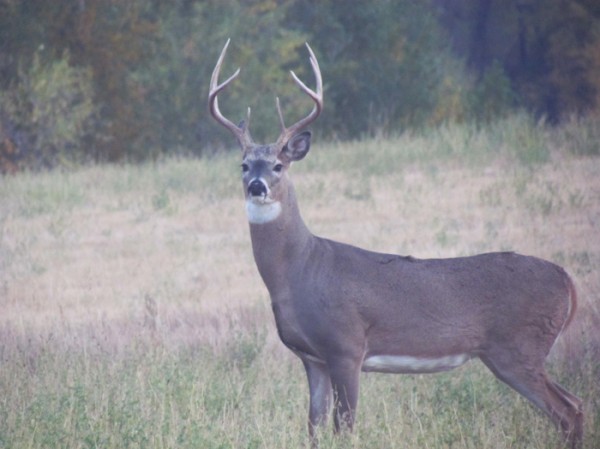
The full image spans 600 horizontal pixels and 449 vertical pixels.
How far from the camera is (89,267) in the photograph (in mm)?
12641

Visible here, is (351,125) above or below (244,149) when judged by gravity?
below

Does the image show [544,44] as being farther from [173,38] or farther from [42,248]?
[42,248]

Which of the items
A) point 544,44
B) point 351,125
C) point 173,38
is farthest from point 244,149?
point 544,44

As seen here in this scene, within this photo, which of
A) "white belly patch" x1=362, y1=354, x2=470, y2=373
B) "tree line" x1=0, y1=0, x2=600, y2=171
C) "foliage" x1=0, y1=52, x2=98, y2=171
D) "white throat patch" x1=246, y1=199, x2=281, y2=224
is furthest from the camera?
"tree line" x1=0, y1=0, x2=600, y2=171

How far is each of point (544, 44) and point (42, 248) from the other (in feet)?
74.2

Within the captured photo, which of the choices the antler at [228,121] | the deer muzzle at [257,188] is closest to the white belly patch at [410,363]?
the deer muzzle at [257,188]

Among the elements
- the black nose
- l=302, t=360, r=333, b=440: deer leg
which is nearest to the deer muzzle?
the black nose

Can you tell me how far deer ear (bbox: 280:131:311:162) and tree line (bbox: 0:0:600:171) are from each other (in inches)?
617

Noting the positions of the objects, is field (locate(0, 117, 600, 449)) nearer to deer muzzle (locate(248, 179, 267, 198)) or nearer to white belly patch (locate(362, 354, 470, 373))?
white belly patch (locate(362, 354, 470, 373))

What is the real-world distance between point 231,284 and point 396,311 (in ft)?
16.1

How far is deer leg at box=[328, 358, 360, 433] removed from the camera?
6.57 metres

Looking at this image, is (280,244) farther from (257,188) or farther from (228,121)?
(228,121)

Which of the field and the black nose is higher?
the black nose

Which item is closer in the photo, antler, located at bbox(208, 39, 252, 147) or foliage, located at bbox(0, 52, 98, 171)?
antler, located at bbox(208, 39, 252, 147)
